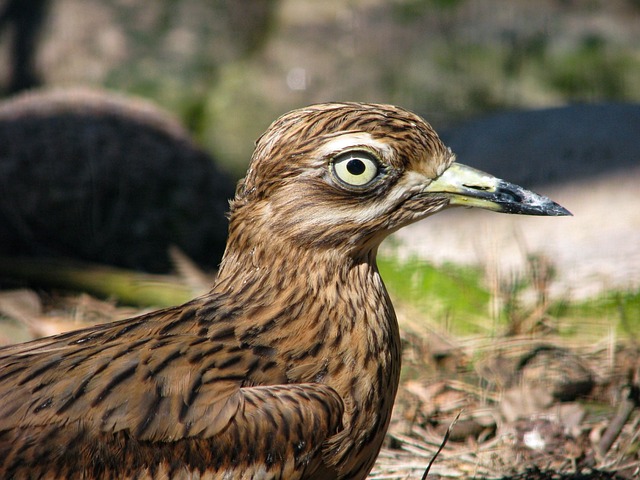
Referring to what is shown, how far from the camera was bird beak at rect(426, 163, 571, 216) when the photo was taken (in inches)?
118

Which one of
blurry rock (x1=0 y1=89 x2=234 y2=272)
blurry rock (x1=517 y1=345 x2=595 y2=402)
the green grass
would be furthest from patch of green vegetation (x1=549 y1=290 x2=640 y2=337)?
blurry rock (x1=0 y1=89 x2=234 y2=272)

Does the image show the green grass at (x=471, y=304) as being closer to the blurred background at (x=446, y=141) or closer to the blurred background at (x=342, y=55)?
the blurred background at (x=446, y=141)

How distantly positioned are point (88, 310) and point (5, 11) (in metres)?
3.79

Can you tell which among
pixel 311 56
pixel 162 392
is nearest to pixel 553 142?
pixel 311 56

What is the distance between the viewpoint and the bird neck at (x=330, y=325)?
9.54 feet

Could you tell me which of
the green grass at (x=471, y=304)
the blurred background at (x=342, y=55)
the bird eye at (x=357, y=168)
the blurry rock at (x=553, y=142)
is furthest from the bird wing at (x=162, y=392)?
the blurred background at (x=342, y=55)

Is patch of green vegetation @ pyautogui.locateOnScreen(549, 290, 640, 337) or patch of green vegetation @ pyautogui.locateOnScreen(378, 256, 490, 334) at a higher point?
patch of green vegetation @ pyautogui.locateOnScreen(549, 290, 640, 337)

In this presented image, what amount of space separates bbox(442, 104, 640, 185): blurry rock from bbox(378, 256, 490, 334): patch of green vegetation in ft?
2.95

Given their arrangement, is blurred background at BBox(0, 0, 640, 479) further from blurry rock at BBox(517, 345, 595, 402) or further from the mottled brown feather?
the mottled brown feather

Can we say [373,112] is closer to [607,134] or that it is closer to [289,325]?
[289,325]

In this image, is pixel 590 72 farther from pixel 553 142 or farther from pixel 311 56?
pixel 311 56

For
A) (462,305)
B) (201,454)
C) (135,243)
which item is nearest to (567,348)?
(462,305)

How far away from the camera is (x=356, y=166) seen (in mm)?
2898

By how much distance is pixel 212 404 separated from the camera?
108 inches
